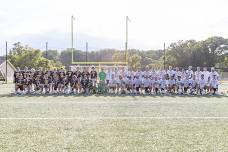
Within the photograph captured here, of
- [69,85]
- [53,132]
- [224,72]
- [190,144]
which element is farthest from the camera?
[224,72]

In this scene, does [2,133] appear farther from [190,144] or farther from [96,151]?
[190,144]

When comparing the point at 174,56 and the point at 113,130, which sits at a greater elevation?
the point at 174,56

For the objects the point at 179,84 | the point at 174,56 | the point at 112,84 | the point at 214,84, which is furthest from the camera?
the point at 174,56

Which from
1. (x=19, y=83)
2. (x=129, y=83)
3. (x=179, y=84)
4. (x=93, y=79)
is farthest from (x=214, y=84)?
(x=19, y=83)

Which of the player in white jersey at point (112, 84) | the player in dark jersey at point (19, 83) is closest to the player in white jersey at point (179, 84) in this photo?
the player in white jersey at point (112, 84)

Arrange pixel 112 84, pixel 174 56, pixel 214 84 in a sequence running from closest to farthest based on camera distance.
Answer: pixel 214 84 → pixel 112 84 → pixel 174 56

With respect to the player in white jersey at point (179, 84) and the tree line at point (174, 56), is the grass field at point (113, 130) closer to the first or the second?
the player in white jersey at point (179, 84)

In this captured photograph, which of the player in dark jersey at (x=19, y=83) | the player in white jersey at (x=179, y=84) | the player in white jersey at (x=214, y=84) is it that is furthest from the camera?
the player in white jersey at (x=179, y=84)

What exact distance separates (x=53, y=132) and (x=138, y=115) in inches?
159

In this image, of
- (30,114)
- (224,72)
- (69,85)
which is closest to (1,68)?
(224,72)

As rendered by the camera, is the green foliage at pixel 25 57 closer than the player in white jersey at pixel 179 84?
No

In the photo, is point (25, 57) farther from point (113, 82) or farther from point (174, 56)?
point (113, 82)

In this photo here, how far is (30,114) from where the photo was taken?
13.5m

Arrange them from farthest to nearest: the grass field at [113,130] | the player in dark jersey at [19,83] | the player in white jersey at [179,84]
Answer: the player in white jersey at [179,84], the player in dark jersey at [19,83], the grass field at [113,130]
